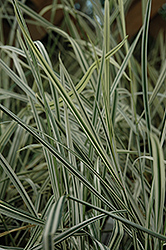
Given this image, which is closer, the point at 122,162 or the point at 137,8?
the point at 122,162

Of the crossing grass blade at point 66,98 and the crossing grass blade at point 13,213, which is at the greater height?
the crossing grass blade at point 66,98

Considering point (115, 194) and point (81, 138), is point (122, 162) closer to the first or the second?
point (81, 138)

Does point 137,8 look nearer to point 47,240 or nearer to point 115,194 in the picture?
point 115,194

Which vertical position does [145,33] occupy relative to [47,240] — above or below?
above

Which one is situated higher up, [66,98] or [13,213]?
[66,98]

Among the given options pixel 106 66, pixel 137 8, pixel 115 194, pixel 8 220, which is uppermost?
pixel 137 8

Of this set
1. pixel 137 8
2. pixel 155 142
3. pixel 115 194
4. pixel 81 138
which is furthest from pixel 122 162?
pixel 137 8

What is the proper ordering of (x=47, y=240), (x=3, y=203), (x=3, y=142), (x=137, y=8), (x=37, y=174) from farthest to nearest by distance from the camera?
(x=137, y=8) → (x=37, y=174) → (x=3, y=142) → (x=3, y=203) → (x=47, y=240)

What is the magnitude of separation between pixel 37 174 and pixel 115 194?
0.97 ft

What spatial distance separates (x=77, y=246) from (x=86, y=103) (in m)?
0.26

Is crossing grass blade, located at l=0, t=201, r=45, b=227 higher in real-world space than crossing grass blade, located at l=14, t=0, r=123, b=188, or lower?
lower

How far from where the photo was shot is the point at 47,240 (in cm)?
19

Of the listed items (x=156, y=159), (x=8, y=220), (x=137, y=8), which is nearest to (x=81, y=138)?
(x=8, y=220)

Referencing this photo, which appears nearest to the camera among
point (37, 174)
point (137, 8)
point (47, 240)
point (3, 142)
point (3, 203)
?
point (47, 240)
